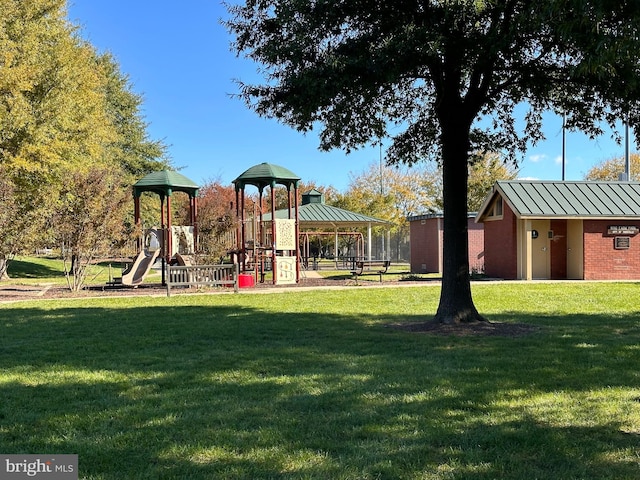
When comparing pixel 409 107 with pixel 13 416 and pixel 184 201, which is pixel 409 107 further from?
pixel 184 201

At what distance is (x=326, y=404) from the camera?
4863mm

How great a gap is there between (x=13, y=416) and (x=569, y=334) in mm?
7327

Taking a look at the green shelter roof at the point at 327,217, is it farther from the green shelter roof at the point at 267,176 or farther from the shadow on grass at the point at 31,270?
the shadow on grass at the point at 31,270

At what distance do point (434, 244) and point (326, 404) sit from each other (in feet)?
70.8

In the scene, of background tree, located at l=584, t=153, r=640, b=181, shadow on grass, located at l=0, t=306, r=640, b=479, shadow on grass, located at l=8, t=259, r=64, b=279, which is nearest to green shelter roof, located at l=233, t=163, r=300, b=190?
shadow on grass, located at l=0, t=306, r=640, b=479

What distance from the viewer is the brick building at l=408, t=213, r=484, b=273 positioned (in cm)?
2544

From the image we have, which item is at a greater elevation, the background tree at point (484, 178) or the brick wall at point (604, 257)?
the background tree at point (484, 178)

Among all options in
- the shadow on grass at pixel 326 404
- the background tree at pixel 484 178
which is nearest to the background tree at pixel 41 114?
the shadow on grass at pixel 326 404

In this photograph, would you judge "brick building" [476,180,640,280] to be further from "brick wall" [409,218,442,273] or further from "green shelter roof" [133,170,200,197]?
"green shelter roof" [133,170,200,197]

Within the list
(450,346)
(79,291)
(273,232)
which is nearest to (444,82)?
(450,346)

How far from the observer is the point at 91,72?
26.2 meters

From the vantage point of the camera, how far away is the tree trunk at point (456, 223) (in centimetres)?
942

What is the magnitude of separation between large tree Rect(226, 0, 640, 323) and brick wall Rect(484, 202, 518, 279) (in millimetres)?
10271

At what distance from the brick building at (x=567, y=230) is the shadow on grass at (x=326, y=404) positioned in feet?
38.3
